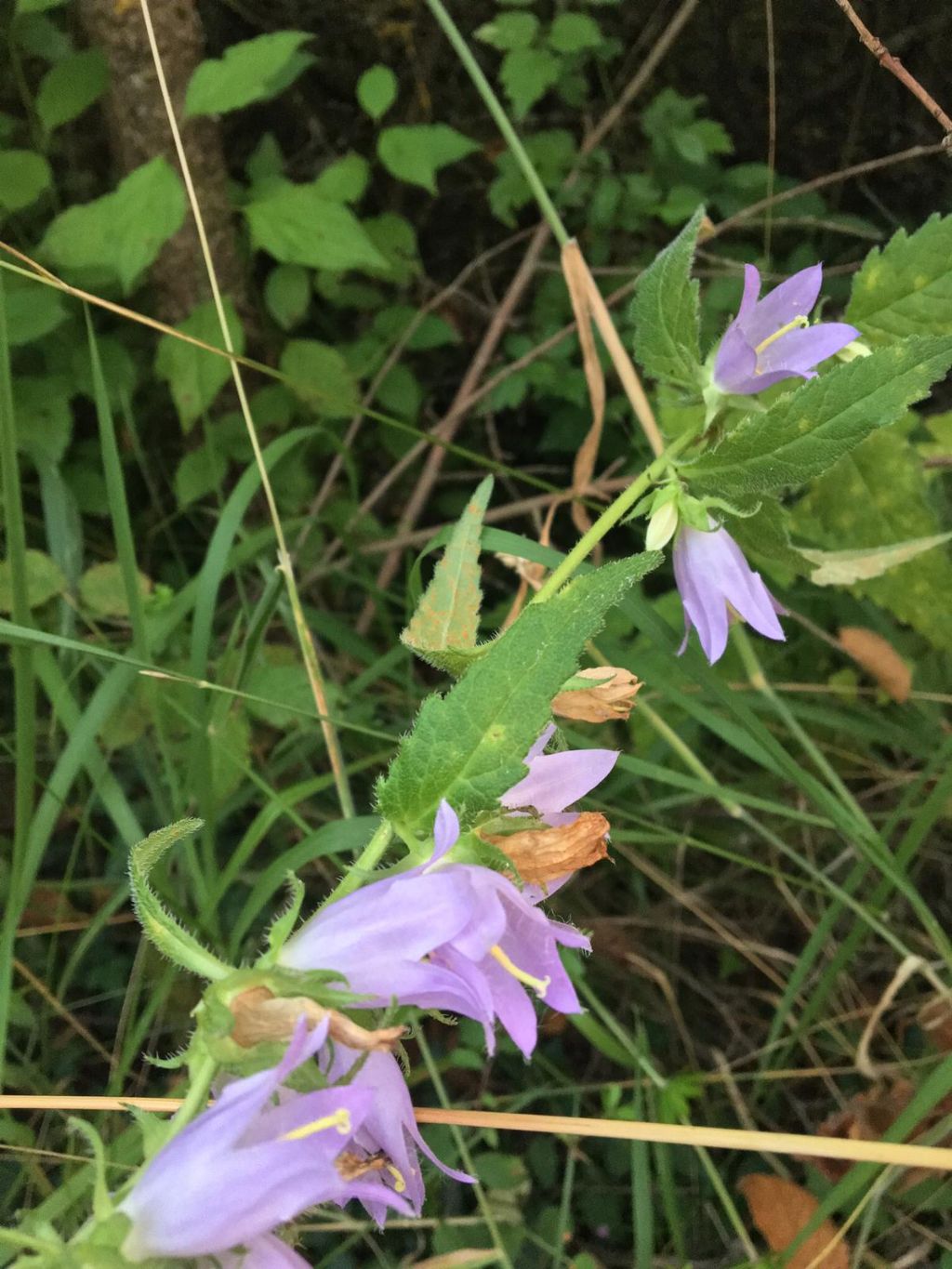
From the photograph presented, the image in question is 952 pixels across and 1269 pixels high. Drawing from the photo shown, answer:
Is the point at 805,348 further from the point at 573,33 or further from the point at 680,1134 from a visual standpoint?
the point at 573,33

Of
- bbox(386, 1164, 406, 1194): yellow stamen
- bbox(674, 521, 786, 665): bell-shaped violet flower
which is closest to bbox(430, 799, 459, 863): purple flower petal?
bbox(386, 1164, 406, 1194): yellow stamen

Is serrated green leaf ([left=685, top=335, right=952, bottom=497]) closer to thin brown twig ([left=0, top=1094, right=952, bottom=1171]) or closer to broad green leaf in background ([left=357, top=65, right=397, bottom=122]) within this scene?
thin brown twig ([left=0, top=1094, right=952, bottom=1171])

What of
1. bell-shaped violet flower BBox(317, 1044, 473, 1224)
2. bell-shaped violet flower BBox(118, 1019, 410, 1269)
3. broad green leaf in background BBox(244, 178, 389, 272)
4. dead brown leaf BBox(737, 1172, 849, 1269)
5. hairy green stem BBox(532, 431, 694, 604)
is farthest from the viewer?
broad green leaf in background BBox(244, 178, 389, 272)

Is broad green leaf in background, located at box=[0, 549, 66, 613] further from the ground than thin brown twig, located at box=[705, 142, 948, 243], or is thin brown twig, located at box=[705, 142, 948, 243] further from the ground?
thin brown twig, located at box=[705, 142, 948, 243]

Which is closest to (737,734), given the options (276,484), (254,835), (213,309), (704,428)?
(704,428)

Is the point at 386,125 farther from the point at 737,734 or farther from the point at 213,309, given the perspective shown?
the point at 737,734

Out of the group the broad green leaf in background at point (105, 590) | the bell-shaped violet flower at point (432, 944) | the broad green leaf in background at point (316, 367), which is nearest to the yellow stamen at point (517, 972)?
the bell-shaped violet flower at point (432, 944)

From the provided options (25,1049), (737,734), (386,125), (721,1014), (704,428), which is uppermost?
(386,125)

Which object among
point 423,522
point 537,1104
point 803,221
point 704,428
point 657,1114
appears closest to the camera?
point 704,428
